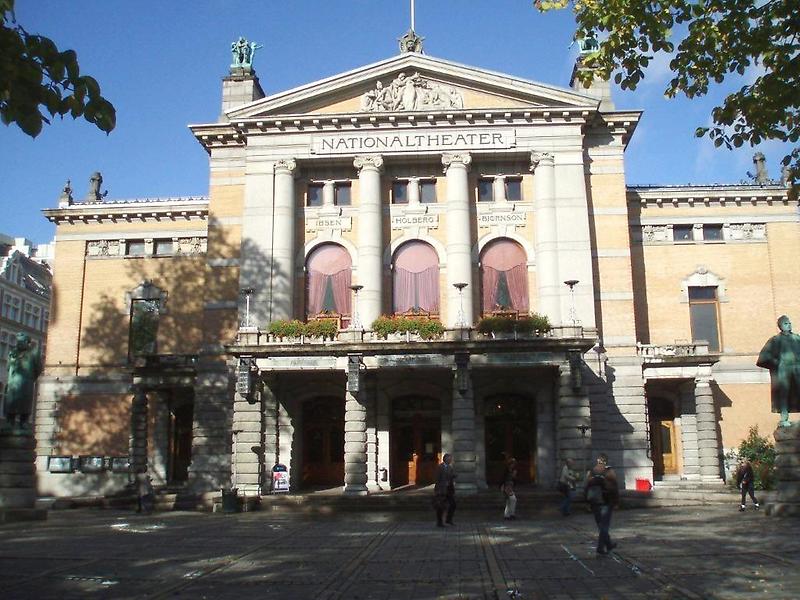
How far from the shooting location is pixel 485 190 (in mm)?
36094

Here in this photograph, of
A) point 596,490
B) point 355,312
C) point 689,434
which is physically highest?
point 355,312

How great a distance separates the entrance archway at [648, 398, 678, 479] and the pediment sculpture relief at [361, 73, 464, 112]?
1640 centimetres

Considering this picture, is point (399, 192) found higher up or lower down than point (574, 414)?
higher up

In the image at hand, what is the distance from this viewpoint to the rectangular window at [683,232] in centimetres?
3816

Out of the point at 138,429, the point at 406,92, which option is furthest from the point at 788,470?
the point at 138,429

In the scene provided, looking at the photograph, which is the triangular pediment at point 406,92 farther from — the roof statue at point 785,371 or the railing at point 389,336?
the roof statue at point 785,371

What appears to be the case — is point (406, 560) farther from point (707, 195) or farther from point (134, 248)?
point (134, 248)

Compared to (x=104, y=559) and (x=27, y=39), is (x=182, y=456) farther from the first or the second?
(x=27, y=39)

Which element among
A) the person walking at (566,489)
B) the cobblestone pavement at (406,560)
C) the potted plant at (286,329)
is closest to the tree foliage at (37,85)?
the cobblestone pavement at (406,560)

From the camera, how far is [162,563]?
15.1 metres

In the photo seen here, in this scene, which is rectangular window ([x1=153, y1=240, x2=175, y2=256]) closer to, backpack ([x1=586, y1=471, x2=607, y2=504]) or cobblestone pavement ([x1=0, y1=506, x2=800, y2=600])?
cobblestone pavement ([x1=0, y1=506, x2=800, y2=600])

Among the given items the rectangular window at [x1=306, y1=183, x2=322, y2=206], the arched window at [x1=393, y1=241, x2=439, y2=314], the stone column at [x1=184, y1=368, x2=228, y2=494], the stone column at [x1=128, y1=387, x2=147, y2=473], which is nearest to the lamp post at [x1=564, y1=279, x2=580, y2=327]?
the arched window at [x1=393, y1=241, x2=439, y2=314]

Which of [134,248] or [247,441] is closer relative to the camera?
[247,441]

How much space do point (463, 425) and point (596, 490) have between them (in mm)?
14614
